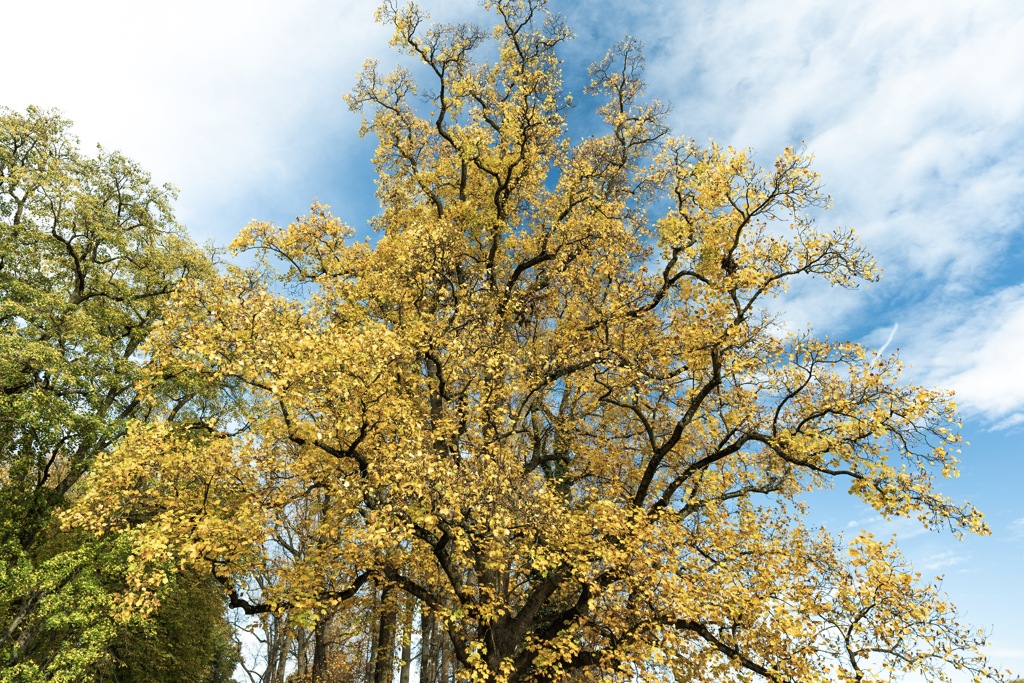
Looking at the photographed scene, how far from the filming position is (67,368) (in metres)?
21.1

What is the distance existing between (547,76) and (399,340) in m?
12.7

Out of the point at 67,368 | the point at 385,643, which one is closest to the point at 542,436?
the point at 385,643

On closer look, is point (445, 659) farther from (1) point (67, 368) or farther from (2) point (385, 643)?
(1) point (67, 368)

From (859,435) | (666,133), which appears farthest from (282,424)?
(666,133)

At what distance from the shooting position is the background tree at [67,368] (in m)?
19.2

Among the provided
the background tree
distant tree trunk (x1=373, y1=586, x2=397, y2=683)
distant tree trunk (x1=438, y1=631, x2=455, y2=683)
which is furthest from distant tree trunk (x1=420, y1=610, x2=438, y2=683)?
the background tree

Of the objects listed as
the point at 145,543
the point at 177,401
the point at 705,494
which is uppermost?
the point at 177,401

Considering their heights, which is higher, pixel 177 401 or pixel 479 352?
pixel 177 401

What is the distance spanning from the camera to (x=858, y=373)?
14.7 m

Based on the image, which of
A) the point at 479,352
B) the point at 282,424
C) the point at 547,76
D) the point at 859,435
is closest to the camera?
the point at 859,435

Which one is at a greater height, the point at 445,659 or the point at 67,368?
the point at 67,368

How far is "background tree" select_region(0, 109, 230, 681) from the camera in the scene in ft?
63.2

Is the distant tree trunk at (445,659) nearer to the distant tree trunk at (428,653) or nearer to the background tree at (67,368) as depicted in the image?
the distant tree trunk at (428,653)

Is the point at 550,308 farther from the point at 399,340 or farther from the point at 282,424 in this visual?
the point at 282,424
